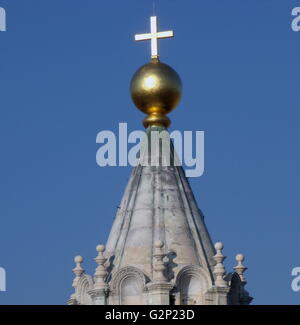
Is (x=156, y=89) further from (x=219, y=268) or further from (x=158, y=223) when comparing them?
(x=219, y=268)

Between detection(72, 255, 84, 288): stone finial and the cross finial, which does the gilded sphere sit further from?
detection(72, 255, 84, 288): stone finial

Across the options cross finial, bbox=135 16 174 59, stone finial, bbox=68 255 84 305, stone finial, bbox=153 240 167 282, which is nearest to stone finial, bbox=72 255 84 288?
stone finial, bbox=68 255 84 305

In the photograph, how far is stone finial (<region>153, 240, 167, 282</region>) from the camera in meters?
58.6

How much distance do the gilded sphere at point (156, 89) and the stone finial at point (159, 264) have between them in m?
5.18

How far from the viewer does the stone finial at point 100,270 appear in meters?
59.1

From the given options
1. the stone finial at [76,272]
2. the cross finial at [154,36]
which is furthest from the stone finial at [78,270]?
the cross finial at [154,36]

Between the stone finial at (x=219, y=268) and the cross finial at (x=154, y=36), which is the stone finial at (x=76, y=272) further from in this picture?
the cross finial at (x=154, y=36)

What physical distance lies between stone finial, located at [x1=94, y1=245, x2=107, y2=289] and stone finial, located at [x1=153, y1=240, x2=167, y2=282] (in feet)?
5.01

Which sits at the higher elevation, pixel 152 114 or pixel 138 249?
pixel 152 114
